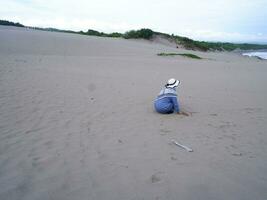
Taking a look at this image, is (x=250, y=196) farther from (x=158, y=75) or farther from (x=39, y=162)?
(x=158, y=75)

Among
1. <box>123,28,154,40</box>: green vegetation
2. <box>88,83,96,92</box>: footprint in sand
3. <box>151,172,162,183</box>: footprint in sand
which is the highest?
<box>123,28,154,40</box>: green vegetation

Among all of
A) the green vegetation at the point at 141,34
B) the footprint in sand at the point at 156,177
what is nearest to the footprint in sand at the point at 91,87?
the footprint in sand at the point at 156,177

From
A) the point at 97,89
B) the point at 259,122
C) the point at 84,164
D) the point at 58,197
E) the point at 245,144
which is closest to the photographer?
the point at 58,197

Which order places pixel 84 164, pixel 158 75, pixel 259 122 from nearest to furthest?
pixel 84 164, pixel 259 122, pixel 158 75

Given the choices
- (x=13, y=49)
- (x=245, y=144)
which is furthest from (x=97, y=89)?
(x=13, y=49)

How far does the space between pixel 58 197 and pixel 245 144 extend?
3101 millimetres

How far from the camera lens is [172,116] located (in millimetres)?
5641

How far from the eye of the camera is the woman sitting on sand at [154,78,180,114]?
5.56 metres

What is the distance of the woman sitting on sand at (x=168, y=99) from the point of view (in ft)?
18.2

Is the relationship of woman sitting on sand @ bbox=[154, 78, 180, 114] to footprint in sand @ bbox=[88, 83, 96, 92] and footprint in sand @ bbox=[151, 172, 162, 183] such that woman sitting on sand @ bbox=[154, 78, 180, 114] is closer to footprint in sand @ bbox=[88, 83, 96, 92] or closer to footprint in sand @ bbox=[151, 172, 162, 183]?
footprint in sand @ bbox=[151, 172, 162, 183]

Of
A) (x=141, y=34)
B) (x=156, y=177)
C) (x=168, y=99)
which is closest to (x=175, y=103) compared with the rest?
(x=168, y=99)

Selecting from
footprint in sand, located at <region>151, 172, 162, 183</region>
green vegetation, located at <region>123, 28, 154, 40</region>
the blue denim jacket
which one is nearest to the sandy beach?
footprint in sand, located at <region>151, 172, 162, 183</region>

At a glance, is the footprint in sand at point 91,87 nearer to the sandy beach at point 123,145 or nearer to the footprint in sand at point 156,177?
the sandy beach at point 123,145

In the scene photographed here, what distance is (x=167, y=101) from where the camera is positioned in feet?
18.5
